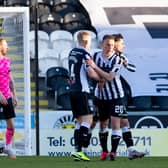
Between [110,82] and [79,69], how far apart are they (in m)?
0.55

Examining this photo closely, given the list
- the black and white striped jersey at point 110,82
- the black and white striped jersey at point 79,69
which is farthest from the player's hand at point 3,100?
the black and white striped jersey at point 110,82

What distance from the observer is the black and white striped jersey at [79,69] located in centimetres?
927

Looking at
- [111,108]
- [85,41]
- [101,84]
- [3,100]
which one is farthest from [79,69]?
[3,100]

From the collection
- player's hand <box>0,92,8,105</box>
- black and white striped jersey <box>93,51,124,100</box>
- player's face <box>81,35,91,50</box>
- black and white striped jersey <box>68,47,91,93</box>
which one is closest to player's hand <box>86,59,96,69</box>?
black and white striped jersey <box>68,47,91,93</box>

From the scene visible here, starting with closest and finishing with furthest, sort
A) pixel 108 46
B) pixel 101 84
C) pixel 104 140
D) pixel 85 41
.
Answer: pixel 85 41
pixel 108 46
pixel 101 84
pixel 104 140

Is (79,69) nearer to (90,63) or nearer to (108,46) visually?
(90,63)

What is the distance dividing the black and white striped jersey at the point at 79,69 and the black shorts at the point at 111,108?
0.46 m

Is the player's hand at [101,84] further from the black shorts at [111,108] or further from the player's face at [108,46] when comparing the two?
the player's face at [108,46]

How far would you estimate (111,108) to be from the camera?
378 inches

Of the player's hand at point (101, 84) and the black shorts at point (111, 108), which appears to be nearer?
the black shorts at point (111, 108)

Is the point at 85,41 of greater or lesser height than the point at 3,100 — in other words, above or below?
above

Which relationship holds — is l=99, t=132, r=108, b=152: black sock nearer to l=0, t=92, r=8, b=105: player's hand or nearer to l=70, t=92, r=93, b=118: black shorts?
l=70, t=92, r=93, b=118: black shorts

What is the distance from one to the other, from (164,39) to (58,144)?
9.73 feet

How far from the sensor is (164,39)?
1377cm
